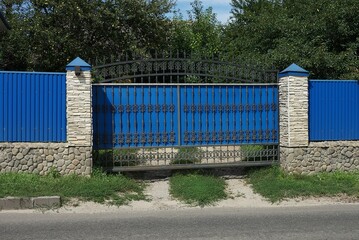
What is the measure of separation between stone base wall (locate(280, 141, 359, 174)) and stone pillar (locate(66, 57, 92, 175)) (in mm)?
4598

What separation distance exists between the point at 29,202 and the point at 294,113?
6144mm

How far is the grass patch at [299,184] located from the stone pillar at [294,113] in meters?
0.43

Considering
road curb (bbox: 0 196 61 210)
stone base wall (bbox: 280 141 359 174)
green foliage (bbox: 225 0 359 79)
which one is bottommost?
road curb (bbox: 0 196 61 210)

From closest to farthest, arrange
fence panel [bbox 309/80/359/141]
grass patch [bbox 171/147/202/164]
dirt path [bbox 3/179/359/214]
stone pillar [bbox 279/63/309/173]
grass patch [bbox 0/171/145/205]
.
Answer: dirt path [bbox 3/179/359/214]
grass patch [bbox 0/171/145/205]
stone pillar [bbox 279/63/309/173]
grass patch [bbox 171/147/202/164]
fence panel [bbox 309/80/359/141]

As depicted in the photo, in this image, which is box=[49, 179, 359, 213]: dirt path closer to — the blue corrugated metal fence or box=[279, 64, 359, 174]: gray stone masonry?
box=[279, 64, 359, 174]: gray stone masonry

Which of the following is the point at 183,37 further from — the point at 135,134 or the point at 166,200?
the point at 166,200

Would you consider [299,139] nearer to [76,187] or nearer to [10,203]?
[76,187]

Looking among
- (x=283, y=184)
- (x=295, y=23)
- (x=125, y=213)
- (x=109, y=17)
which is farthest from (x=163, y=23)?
(x=125, y=213)

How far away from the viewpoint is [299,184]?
9906 millimetres

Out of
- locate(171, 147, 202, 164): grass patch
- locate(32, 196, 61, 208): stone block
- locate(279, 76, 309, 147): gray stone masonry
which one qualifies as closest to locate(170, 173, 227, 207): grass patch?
locate(171, 147, 202, 164): grass patch

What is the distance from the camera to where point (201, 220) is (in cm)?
752

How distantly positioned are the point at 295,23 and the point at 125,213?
31.4 feet

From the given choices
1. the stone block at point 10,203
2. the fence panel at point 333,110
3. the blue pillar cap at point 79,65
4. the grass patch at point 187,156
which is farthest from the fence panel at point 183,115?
the stone block at point 10,203

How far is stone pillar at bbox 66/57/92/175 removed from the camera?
9.84 metres
